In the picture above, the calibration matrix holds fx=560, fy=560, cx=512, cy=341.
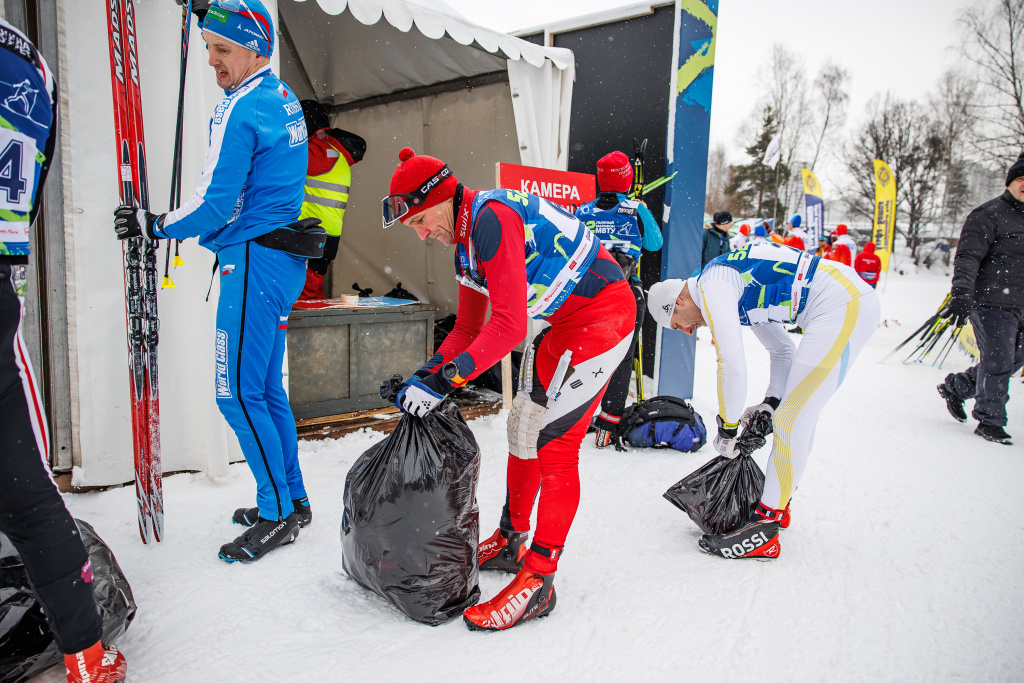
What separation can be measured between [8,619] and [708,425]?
4.14 meters

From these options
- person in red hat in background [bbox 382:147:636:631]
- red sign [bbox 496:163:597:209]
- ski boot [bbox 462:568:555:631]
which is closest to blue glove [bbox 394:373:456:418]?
person in red hat in background [bbox 382:147:636:631]

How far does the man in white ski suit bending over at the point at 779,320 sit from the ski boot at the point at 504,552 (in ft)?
2.79

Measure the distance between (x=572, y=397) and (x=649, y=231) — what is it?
2561 millimetres

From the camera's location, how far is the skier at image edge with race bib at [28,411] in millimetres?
1270

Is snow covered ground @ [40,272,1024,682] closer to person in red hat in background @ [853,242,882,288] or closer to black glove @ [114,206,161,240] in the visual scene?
black glove @ [114,206,161,240]

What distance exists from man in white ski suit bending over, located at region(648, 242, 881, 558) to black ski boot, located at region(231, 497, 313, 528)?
176 cm

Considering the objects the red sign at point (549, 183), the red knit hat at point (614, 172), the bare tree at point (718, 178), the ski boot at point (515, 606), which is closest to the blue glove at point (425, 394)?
the ski boot at point (515, 606)

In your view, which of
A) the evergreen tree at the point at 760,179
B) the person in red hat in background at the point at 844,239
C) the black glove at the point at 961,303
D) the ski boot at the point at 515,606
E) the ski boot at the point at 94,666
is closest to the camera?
the ski boot at the point at 94,666

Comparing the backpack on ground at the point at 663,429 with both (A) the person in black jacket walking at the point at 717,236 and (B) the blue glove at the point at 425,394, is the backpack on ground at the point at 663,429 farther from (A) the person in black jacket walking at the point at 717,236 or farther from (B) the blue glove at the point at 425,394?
(A) the person in black jacket walking at the point at 717,236

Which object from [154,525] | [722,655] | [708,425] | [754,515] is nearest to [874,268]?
[708,425]

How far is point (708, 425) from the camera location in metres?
4.44

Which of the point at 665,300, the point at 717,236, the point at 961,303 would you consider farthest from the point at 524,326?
the point at 717,236

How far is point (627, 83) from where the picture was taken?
498 centimetres

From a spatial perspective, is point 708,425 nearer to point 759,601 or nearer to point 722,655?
point 759,601
